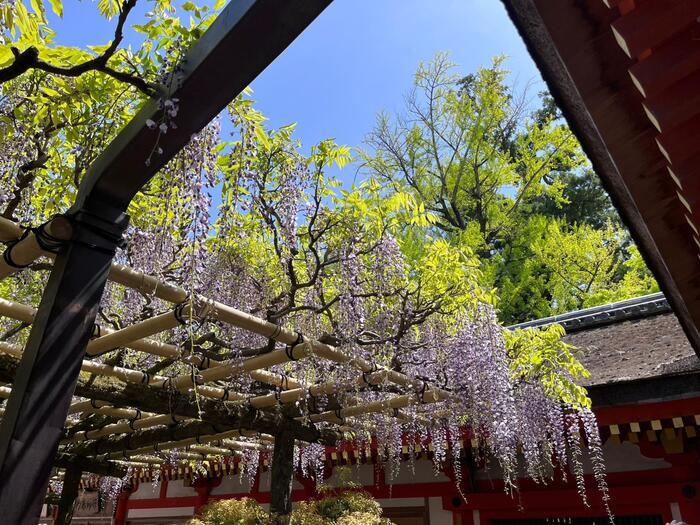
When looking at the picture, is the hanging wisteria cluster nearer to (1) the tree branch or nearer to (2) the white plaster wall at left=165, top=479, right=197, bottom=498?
(1) the tree branch

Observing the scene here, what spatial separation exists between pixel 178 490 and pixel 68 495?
141 inches

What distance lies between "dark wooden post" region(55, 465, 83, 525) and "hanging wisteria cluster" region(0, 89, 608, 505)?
3.53 m

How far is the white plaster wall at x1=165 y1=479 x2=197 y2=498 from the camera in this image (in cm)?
1013

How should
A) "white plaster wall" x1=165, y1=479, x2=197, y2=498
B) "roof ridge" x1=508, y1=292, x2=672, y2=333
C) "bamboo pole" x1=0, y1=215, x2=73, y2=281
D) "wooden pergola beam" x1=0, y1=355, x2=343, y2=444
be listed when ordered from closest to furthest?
"bamboo pole" x1=0, y1=215, x2=73, y2=281 → "wooden pergola beam" x1=0, y1=355, x2=343, y2=444 → "roof ridge" x1=508, y1=292, x2=672, y2=333 → "white plaster wall" x1=165, y1=479, x2=197, y2=498

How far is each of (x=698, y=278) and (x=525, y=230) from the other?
1314 cm

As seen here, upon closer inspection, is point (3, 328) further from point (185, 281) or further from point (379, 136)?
point (379, 136)

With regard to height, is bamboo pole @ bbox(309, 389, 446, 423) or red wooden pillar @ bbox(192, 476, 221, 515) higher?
bamboo pole @ bbox(309, 389, 446, 423)

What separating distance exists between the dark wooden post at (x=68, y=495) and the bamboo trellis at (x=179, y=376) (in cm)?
65

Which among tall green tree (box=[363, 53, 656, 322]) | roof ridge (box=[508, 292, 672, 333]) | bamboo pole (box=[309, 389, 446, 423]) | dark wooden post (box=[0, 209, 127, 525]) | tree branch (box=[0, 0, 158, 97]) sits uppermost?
tall green tree (box=[363, 53, 656, 322])

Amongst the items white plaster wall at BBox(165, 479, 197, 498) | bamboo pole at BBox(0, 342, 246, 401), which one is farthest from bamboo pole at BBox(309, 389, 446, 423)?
white plaster wall at BBox(165, 479, 197, 498)

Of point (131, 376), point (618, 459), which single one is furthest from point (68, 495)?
point (618, 459)

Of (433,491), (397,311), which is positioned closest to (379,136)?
(433,491)

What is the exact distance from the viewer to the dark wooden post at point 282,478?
4.65 meters

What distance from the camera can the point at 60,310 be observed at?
5.09ft
